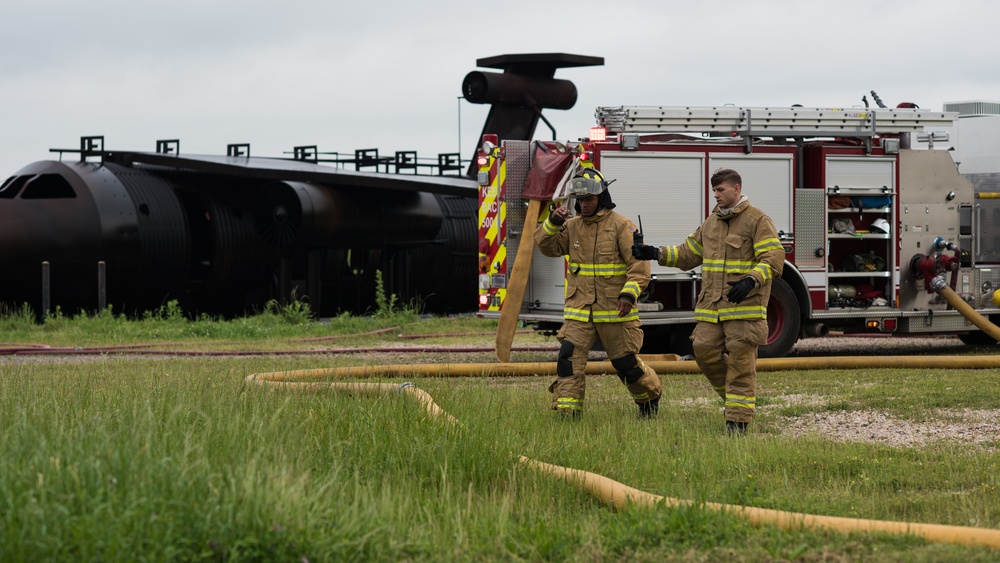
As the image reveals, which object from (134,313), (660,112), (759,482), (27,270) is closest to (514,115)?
(134,313)

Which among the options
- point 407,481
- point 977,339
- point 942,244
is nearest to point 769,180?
point 942,244

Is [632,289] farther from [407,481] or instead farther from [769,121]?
[769,121]

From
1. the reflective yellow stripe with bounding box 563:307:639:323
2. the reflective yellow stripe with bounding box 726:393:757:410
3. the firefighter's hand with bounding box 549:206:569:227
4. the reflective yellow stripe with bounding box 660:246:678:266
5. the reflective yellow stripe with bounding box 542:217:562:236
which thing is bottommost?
the reflective yellow stripe with bounding box 726:393:757:410

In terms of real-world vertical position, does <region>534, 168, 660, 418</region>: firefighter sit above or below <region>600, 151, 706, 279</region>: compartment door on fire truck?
below

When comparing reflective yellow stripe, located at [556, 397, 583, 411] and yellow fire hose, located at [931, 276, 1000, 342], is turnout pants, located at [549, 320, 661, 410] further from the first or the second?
yellow fire hose, located at [931, 276, 1000, 342]

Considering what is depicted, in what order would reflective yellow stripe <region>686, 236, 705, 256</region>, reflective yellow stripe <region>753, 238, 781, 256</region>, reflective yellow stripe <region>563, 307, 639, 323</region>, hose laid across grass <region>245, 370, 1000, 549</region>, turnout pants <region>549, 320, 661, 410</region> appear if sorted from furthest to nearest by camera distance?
reflective yellow stripe <region>686, 236, 705, 256</region> → reflective yellow stripe <region>563, 307, 639, 323</region> → turnout pants <region>549, 320, 661, 410</region> → reflective yellow stripe <region>753, 238, 781, 256</region> → hose laid across grass <region>245, 370, 1000, 549</region>

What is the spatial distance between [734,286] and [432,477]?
325 cm

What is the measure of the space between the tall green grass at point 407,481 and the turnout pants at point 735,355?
8.4 inches

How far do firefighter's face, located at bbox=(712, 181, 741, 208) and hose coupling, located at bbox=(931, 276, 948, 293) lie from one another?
23.1 feet

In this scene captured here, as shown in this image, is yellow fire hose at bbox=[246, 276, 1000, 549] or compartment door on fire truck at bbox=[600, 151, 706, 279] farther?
compartment door on fire truck at bbox=[600, 151, 706, 279]

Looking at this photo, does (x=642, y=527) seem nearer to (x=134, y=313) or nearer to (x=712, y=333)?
(x=712, y=333)

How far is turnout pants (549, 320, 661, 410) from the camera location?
30.5 feet

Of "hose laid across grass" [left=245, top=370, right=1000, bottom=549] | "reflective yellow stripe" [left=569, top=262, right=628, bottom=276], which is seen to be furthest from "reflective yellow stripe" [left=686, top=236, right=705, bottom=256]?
"hose laid across grass" [left=245, top=370, right=1000, bottom=549]

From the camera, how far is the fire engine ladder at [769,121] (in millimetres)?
14250
